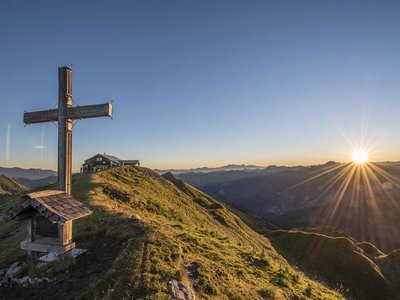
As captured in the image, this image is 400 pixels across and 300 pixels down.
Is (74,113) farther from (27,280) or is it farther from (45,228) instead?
(27,280)

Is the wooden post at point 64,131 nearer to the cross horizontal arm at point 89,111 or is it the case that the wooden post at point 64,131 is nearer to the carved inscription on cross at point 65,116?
the carved inscription on cross at point 65,116

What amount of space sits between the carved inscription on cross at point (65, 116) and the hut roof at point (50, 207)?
33.4 inches

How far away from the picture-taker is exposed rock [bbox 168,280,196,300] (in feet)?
31.9

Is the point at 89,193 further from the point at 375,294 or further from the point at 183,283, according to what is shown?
the point at 375,294

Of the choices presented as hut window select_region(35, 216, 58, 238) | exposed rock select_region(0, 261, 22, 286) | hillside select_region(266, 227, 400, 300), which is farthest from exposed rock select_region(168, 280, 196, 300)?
hillside select_region(266, 227, 400, 300)

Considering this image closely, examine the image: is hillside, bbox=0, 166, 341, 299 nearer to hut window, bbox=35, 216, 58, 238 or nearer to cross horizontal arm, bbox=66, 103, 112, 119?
hut window, bbox=35, 216, 58, 238

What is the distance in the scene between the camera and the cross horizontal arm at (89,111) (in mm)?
12295

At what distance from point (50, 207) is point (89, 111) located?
422 cm

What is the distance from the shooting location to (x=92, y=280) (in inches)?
427

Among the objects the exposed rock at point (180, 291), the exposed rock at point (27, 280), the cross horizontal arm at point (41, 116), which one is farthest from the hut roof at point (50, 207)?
the exposed rock at point (180, 291)

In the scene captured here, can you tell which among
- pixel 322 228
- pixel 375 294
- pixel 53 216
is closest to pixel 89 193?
pixel 53 216

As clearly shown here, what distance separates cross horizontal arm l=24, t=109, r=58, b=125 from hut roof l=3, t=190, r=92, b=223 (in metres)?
3.40

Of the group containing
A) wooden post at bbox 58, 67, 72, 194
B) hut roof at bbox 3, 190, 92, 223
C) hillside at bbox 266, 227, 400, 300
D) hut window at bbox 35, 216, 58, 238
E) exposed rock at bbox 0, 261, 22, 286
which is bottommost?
hillside at bbox 266, 227, 400, 300

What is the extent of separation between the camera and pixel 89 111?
41.3ft
